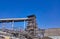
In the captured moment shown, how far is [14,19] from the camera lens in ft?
93.5

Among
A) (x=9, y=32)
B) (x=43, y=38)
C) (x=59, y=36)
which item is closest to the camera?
(x=9, y=32)

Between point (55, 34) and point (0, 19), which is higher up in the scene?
point (0, 19)

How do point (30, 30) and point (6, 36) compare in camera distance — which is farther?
point (30, 30)

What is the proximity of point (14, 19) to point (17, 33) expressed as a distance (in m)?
3.96

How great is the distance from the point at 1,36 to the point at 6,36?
0.76m

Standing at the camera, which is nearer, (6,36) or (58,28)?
(6,36)

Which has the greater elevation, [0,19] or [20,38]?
[0,19]

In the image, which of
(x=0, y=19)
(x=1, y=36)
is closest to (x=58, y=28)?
(x=0, y=19)

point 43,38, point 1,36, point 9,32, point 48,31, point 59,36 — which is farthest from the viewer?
point 48,31

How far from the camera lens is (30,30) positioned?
29188 millimetres

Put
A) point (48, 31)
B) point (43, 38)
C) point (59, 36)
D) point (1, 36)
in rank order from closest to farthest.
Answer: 1. point (1, 36)
2. point (43, 38)
3. point (59, 36)
4. point (48, 31)

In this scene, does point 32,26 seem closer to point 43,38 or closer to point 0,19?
point 43,38

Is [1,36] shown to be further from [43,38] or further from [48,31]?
[48,31]

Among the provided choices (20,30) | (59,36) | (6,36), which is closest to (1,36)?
(6,36)
